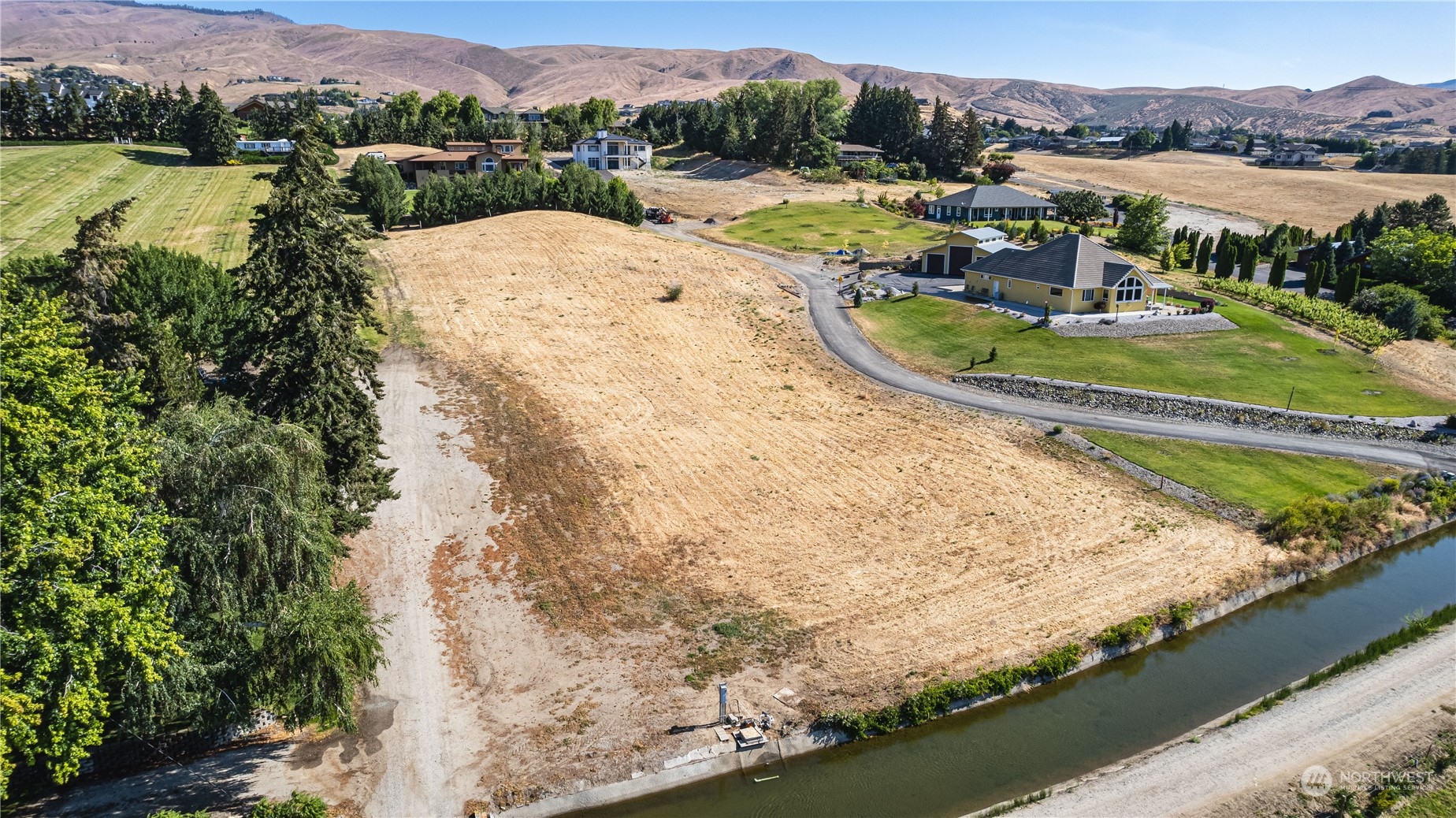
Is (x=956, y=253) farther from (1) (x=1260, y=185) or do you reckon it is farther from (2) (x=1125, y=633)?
(1) (x=1260, y=185)

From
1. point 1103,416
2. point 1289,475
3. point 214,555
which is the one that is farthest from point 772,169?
point 214,555

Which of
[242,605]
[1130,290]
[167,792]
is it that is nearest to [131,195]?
[242,605]

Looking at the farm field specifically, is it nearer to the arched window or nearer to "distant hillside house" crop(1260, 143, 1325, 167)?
the arched window

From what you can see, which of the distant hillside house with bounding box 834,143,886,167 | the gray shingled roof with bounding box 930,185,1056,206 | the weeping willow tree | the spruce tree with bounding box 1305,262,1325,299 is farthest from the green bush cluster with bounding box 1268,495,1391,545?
the distant hillside house with bounding box 834,143,886,167

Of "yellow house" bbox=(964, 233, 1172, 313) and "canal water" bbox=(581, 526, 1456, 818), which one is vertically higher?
A: "yellow house" bbox=(964, 233, 1172, 313)

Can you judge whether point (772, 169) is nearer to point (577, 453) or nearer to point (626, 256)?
point (626, 256)
